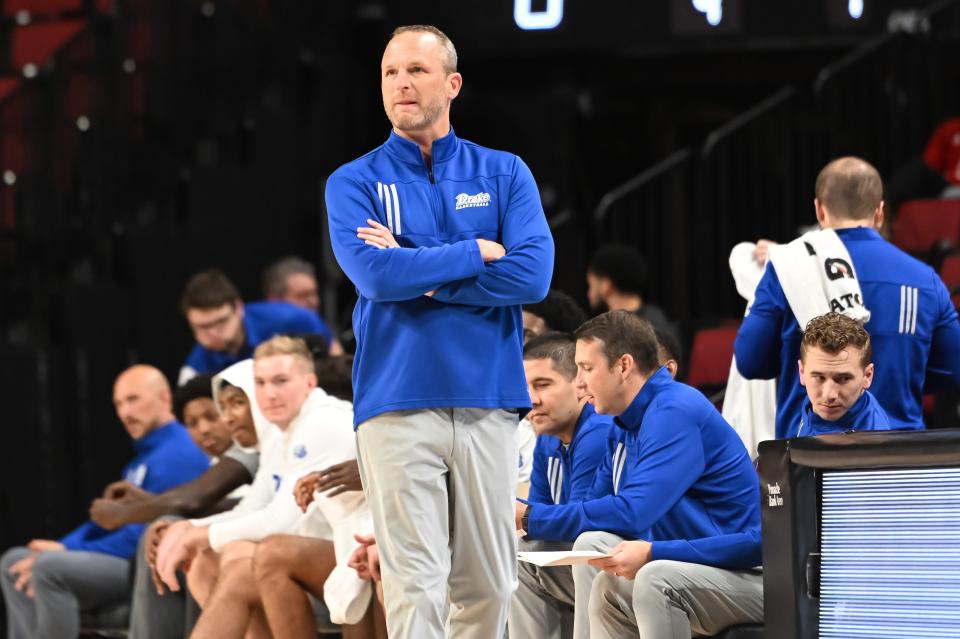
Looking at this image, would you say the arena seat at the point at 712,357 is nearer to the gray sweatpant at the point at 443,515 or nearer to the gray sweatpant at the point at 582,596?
the gray sweatpant at the point at 582,596

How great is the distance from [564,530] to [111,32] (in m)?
6.08

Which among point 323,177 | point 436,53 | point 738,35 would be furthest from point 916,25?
point 436,53

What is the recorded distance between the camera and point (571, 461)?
17.9 feet

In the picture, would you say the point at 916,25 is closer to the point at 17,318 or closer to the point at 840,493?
the point at 17,318

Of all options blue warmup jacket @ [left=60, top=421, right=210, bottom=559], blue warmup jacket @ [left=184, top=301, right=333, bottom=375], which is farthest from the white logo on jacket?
blue warmup jacket @ [left=184, top=301, right=333, bottom=375]

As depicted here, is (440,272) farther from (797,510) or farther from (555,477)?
(555,477)

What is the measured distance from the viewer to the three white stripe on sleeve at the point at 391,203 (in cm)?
416

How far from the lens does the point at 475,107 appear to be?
11.4 metres

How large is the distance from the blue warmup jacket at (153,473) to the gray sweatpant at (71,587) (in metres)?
0.11

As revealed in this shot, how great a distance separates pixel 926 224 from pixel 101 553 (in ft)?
14.7

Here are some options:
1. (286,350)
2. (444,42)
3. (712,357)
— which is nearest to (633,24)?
(712,357)

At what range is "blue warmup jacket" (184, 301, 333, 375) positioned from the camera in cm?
823

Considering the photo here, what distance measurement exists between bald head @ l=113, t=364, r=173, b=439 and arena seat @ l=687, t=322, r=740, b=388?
2.43 metres

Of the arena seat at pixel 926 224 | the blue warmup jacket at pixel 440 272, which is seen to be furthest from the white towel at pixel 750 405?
the arena seat at pixel 926 224
